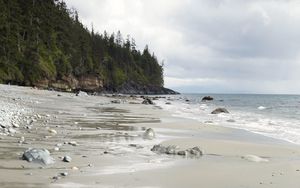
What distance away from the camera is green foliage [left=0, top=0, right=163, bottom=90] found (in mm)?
61634

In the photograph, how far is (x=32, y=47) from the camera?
69.4 meters

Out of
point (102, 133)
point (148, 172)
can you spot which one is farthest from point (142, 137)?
point (148, 172)

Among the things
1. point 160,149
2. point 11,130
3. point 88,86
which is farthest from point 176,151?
point 88,86

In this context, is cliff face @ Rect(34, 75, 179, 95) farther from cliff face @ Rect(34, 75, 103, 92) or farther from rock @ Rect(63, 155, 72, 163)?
rock @ Rect(63, 155, 72, 163)

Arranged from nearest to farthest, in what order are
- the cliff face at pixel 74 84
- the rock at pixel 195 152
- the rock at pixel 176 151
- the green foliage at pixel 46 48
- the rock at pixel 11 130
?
the rock at pixel 176 151
the rock at pixel 195 152
the rock at pixel 11 130
the green foliage at pixel 46 48
the cliff face at pixel 74 84

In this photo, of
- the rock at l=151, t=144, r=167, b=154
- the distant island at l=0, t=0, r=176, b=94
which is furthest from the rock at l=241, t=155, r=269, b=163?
the distant island at l=0, t=0, r=176, b=94

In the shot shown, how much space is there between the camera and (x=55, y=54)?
3258 inches

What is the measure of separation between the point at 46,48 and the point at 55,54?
104 inches

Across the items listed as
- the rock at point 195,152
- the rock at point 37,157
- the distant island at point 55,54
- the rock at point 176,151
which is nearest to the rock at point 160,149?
the rock at point 176,151

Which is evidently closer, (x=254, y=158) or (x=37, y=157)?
(x=37, y=157)

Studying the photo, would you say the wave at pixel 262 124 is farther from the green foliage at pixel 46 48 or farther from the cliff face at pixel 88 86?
the cliff face at pixel 88 86

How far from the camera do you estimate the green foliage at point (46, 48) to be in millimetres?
61634

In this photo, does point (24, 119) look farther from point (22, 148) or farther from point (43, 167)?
point (43, 167)

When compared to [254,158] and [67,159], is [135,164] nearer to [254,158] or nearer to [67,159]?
[67,159]
